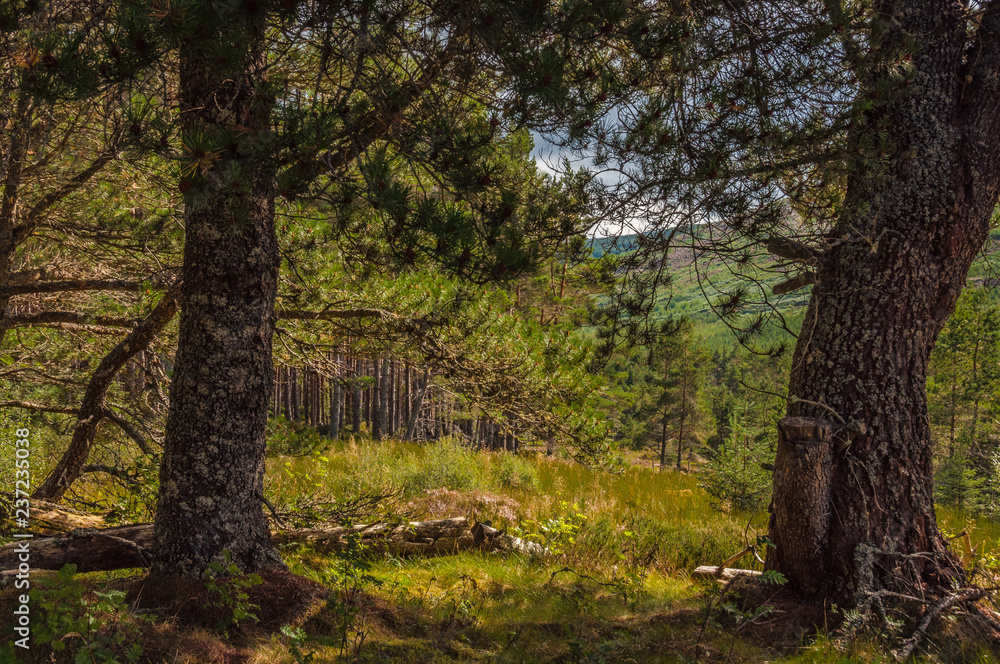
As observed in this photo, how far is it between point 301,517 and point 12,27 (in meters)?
3.77

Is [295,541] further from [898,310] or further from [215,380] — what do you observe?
[898,310]

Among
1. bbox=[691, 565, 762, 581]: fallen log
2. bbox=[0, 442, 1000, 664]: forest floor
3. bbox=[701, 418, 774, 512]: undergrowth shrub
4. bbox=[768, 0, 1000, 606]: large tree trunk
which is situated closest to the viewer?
bbox=[0, 442, 1000, 664]: forest floor

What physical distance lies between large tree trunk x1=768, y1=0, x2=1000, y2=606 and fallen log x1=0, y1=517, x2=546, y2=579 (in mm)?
2841

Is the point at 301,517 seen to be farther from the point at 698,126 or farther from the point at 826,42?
the point at 826,42

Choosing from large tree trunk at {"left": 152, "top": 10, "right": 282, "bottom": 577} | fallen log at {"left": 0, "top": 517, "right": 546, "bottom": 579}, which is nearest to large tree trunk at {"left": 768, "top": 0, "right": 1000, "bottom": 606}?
fallen log at {"left": 0, "top": 517, "right": 546, "bottom": 579}

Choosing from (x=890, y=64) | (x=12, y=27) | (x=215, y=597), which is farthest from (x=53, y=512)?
(x=890, y=64)

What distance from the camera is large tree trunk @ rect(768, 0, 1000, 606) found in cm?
369

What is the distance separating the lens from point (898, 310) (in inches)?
146

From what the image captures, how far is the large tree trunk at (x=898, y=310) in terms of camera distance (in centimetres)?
369

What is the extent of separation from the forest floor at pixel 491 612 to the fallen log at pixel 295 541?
155 millimetres

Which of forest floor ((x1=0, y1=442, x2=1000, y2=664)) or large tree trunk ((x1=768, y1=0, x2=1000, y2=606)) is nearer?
forest floor ((x1=0, y1=442, x2=1000, y2=664))

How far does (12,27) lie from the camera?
182 centimetres

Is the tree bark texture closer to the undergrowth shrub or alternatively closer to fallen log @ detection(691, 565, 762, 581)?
fallen log @ detection(691, 565, 762, 581)

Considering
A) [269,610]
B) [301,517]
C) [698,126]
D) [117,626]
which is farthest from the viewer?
[301,517]
